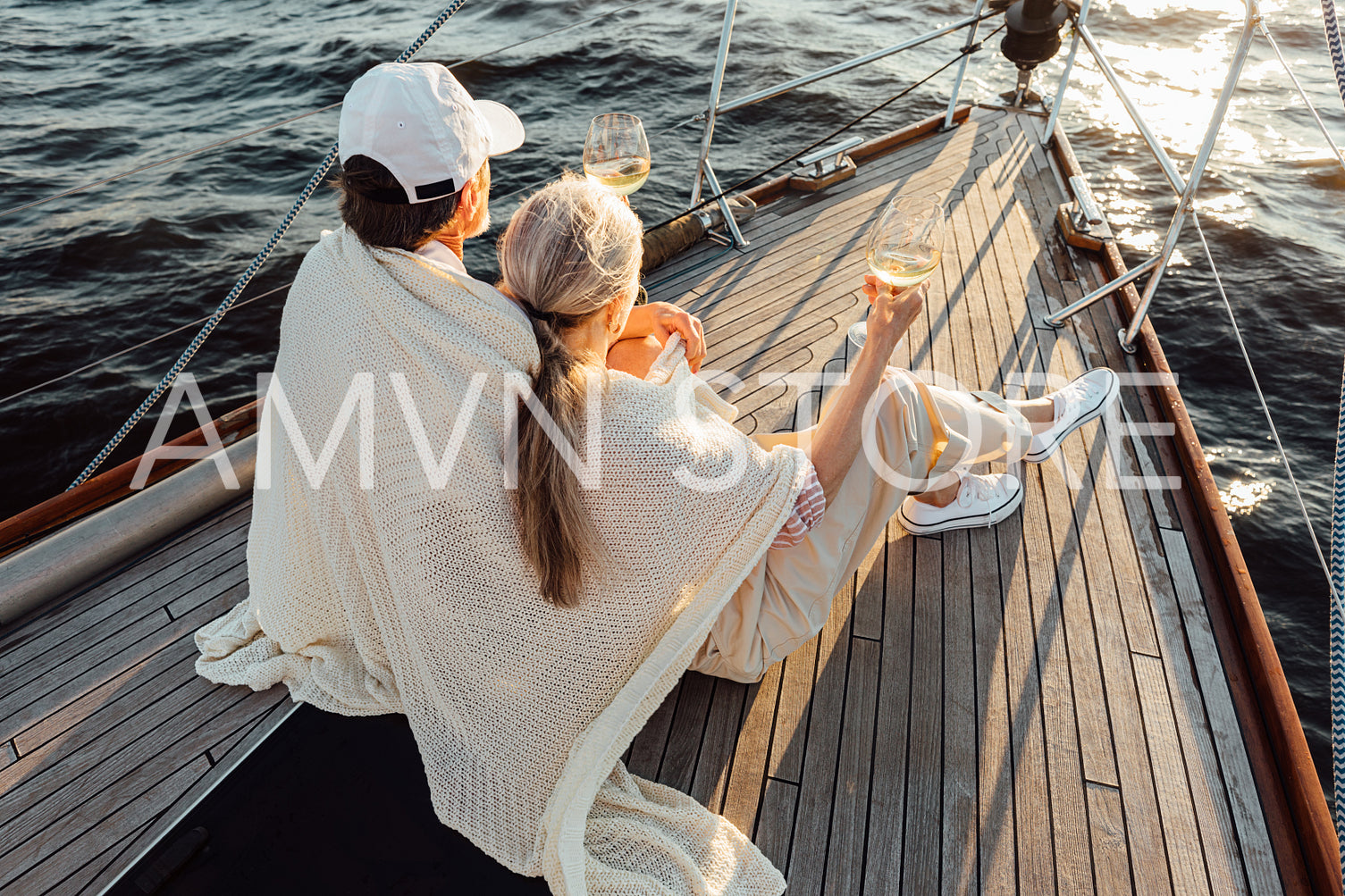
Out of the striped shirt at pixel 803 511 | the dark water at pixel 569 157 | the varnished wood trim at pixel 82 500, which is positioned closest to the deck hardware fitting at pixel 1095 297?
the dark water at pixel 569 157

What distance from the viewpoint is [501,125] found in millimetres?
1611

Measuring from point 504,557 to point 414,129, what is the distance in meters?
0.67

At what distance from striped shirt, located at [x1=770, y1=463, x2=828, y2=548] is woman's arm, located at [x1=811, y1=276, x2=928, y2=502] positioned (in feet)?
0.21

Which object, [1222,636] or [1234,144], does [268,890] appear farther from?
[1234,144]

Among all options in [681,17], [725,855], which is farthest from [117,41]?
[725,855]

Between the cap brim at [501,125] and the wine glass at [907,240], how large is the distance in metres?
0.71

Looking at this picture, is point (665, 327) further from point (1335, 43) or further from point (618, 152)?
→ point (1335, 43)

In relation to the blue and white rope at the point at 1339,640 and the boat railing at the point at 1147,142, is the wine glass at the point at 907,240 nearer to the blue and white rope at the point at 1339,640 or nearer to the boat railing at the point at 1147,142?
the blue and white rope at the point at 1339,640

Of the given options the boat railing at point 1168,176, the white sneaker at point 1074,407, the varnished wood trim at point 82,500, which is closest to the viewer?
the varnished wood trim at point 82,500

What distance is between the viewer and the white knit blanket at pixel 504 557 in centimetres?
124

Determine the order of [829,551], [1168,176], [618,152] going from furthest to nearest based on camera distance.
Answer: [1168,176] → [618,152] → [829,551]

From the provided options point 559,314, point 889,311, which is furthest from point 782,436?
point 559,314

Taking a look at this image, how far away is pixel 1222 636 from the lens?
1.93 meters

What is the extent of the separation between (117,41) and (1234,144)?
35.1 feet
